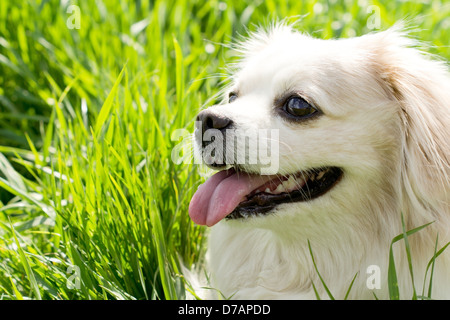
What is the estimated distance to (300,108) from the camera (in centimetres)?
175

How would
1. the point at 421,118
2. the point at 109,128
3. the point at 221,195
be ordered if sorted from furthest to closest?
the point at 109,128 → the point at 221,195 → the point at 421,118

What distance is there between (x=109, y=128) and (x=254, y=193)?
0.76 meters

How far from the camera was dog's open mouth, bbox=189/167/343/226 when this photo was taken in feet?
5.74

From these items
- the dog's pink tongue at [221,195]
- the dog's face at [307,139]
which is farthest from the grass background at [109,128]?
the dog's face at [307,139]

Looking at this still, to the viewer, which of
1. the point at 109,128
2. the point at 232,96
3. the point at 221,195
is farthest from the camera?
the point at 109,128

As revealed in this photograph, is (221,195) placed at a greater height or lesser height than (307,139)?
lesser

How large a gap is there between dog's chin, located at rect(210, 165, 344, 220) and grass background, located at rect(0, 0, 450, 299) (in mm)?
314

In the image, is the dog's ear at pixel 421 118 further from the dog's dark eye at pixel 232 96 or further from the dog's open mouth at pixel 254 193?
the dog's dark eye at pixel 232 96

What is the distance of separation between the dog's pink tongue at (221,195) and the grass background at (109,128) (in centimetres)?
16

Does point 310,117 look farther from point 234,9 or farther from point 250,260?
point 234,9

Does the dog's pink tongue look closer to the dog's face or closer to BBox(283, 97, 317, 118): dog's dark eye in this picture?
the dog's face

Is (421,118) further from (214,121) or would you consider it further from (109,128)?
(109,128)

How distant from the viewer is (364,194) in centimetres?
175

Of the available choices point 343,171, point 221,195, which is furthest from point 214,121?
point 343,171
